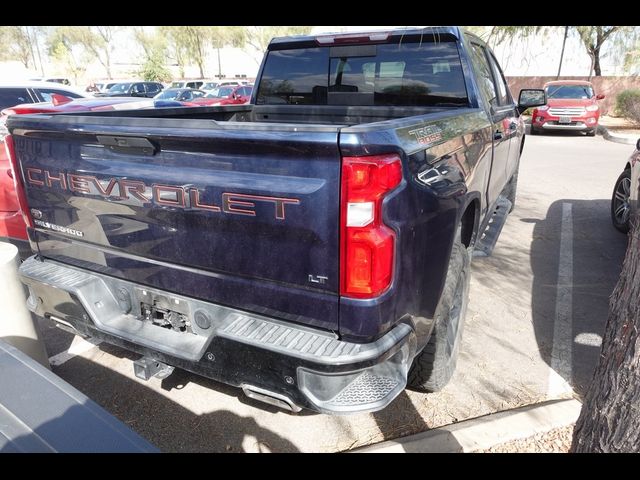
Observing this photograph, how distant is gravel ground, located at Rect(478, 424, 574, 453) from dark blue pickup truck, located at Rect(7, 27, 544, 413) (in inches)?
19.0

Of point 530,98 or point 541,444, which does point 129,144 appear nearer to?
point 541,444

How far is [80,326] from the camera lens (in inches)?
98.1

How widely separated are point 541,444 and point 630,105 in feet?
65.6

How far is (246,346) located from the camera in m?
1.94

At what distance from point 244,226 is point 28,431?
1.04m

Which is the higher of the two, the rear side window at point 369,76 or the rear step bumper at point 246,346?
the rear side window at point 369,76

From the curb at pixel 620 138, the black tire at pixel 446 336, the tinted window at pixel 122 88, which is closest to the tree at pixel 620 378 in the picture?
the black tire at pixel 446 336

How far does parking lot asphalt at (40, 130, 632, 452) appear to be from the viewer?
2.62 meters

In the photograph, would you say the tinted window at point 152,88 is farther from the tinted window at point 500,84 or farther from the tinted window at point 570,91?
the tinted window at point 500,84

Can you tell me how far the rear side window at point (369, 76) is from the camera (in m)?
3.46

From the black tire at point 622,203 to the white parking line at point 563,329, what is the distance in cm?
69

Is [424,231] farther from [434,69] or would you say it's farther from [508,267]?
[508,267]

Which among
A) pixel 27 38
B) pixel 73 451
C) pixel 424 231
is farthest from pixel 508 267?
pixel 27 38

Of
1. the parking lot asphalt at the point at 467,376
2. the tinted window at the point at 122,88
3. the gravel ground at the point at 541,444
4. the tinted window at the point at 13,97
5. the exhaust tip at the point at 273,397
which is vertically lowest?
the parking lot asphalt at the point at 467,376
